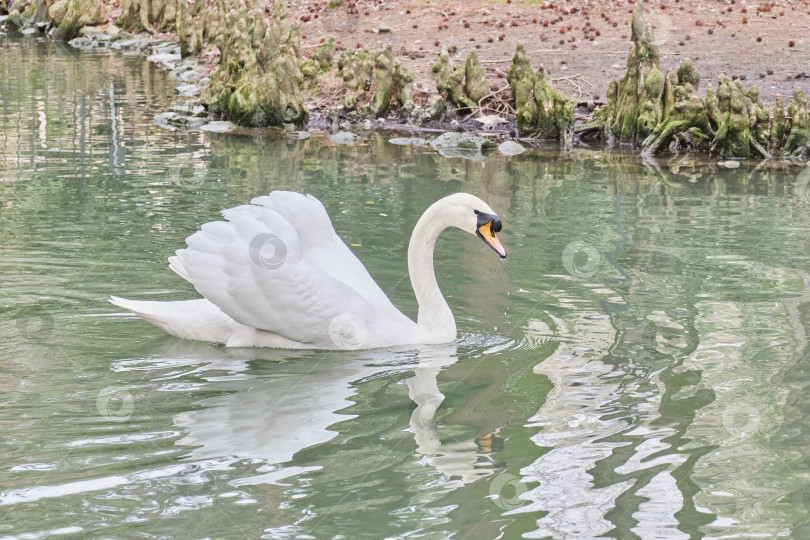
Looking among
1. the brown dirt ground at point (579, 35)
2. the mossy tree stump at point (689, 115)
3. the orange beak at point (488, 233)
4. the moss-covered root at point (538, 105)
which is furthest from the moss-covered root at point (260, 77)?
the orange beak at point (488, 233)

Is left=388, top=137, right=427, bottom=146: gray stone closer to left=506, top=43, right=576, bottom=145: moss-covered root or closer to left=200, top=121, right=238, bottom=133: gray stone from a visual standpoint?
left=506, top=43, right=576, bottom=145: moss-covered root

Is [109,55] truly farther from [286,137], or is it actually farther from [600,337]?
[600,337]

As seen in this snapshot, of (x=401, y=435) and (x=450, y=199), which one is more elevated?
(x=450, y=199)

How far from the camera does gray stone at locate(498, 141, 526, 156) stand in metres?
15.0

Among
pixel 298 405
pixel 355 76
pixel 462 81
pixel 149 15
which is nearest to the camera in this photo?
pixel 298 405

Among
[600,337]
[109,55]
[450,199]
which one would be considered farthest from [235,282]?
[109,55]

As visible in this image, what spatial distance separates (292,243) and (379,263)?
2.15 m

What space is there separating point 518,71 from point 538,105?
26.8 inches

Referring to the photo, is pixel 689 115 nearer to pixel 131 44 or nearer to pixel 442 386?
pixel 442 386

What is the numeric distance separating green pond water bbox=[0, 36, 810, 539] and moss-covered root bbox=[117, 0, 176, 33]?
53.5 ft

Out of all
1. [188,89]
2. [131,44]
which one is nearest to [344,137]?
[188,89]

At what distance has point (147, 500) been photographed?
472 cm

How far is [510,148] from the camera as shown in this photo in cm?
1516

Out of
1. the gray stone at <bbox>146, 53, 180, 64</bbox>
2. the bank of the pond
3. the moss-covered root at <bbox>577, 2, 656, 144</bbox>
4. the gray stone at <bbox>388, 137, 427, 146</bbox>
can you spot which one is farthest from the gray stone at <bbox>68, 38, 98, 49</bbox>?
the moss-covered root at <bbox>577, 2, 656, 144</bbox>
